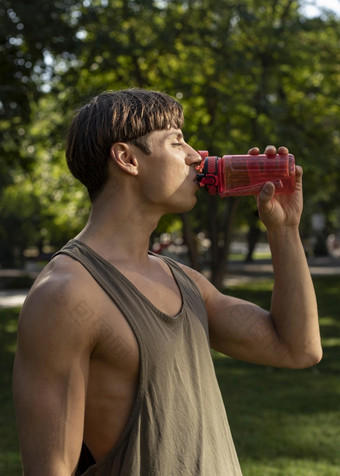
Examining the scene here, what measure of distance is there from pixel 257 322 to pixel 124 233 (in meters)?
0.49

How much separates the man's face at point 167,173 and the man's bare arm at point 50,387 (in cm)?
Result: 39

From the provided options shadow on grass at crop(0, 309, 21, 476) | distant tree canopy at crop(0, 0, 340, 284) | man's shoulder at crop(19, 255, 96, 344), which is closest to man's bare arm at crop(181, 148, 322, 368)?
man's shoulder at crop(19, 255, 96, 344)

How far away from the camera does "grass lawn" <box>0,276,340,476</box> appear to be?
6.62 meters

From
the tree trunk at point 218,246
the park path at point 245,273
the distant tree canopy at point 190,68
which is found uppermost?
the distant tree canopy at point 190,68

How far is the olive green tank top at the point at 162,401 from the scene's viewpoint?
5.65 ft

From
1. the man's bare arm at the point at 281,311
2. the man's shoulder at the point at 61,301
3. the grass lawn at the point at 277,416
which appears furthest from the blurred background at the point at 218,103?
the man's shoulder at the point at 61,301

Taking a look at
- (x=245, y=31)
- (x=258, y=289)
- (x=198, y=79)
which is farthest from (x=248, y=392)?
(x=258, y=289)

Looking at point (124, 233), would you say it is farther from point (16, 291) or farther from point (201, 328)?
point (16, 291)

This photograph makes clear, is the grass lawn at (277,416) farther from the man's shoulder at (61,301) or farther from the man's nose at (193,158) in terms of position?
the man's shoulder at (61,301)

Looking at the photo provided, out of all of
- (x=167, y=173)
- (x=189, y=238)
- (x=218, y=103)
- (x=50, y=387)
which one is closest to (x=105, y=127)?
(x=167, y=173)

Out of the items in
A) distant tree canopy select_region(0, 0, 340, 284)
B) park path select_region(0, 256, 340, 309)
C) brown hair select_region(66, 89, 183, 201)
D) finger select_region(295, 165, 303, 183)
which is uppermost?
brown hair select_region(66, 89, 183, 201)

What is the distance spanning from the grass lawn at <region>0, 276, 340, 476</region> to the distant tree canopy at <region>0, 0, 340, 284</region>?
510 centimetres

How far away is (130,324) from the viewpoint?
173 centimetres

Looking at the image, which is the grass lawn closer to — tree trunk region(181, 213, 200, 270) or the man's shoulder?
the man's shoulder
